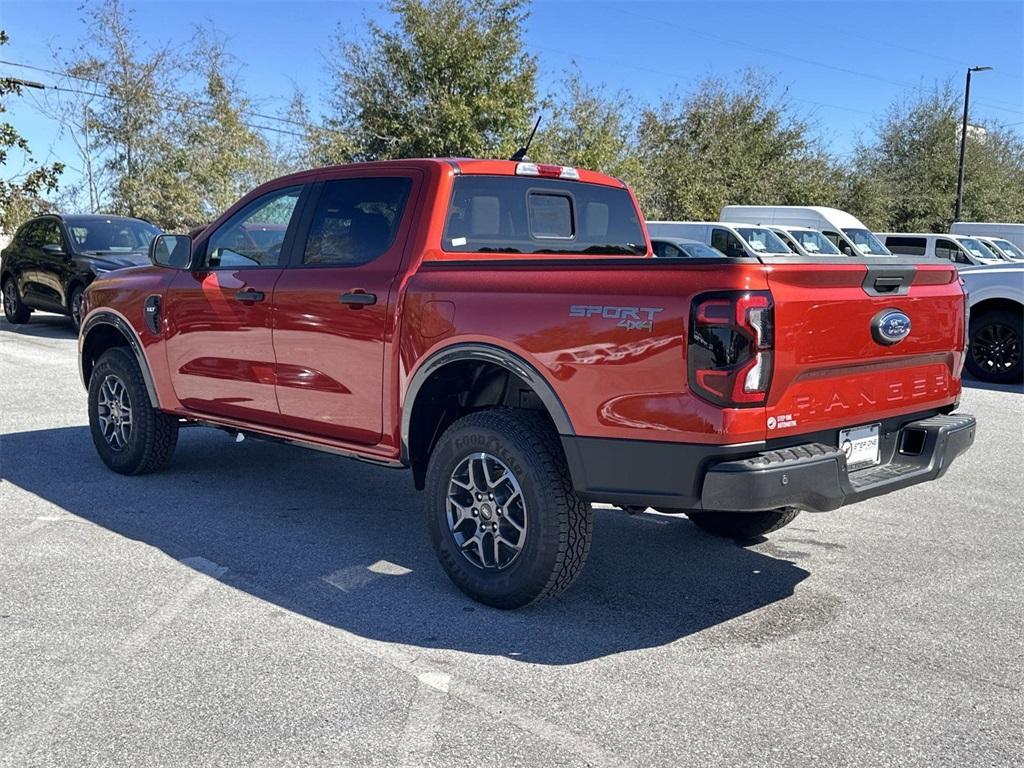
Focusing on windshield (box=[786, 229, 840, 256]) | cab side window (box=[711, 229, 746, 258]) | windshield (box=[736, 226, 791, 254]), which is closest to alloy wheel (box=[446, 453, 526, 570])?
cab side window (box=[711, 229, 746, 258])

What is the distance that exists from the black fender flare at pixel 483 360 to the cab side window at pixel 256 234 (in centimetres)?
133

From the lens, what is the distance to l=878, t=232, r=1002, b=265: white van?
792 inches

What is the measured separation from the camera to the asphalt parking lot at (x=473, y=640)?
310 cm

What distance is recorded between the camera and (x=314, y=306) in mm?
4941

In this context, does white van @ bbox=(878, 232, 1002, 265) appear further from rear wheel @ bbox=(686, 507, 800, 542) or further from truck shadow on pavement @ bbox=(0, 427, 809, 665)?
truck shadow on pavement @ bbox=(0, 427, 809, 665)

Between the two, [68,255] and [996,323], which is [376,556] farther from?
[68,255]

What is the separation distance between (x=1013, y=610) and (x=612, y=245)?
263 centimetres

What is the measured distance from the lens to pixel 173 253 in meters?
5.82

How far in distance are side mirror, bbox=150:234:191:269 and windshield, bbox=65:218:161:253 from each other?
896 centimetres

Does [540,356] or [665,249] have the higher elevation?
[665,249]

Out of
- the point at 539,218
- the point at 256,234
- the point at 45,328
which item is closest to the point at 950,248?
the point at 45,328

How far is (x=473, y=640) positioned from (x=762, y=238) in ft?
52.8

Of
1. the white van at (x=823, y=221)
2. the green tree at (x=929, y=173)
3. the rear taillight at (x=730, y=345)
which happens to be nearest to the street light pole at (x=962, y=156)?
the green tree at (x=929, y=173)

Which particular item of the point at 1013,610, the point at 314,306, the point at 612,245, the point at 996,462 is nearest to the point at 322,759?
the point at 314,306
